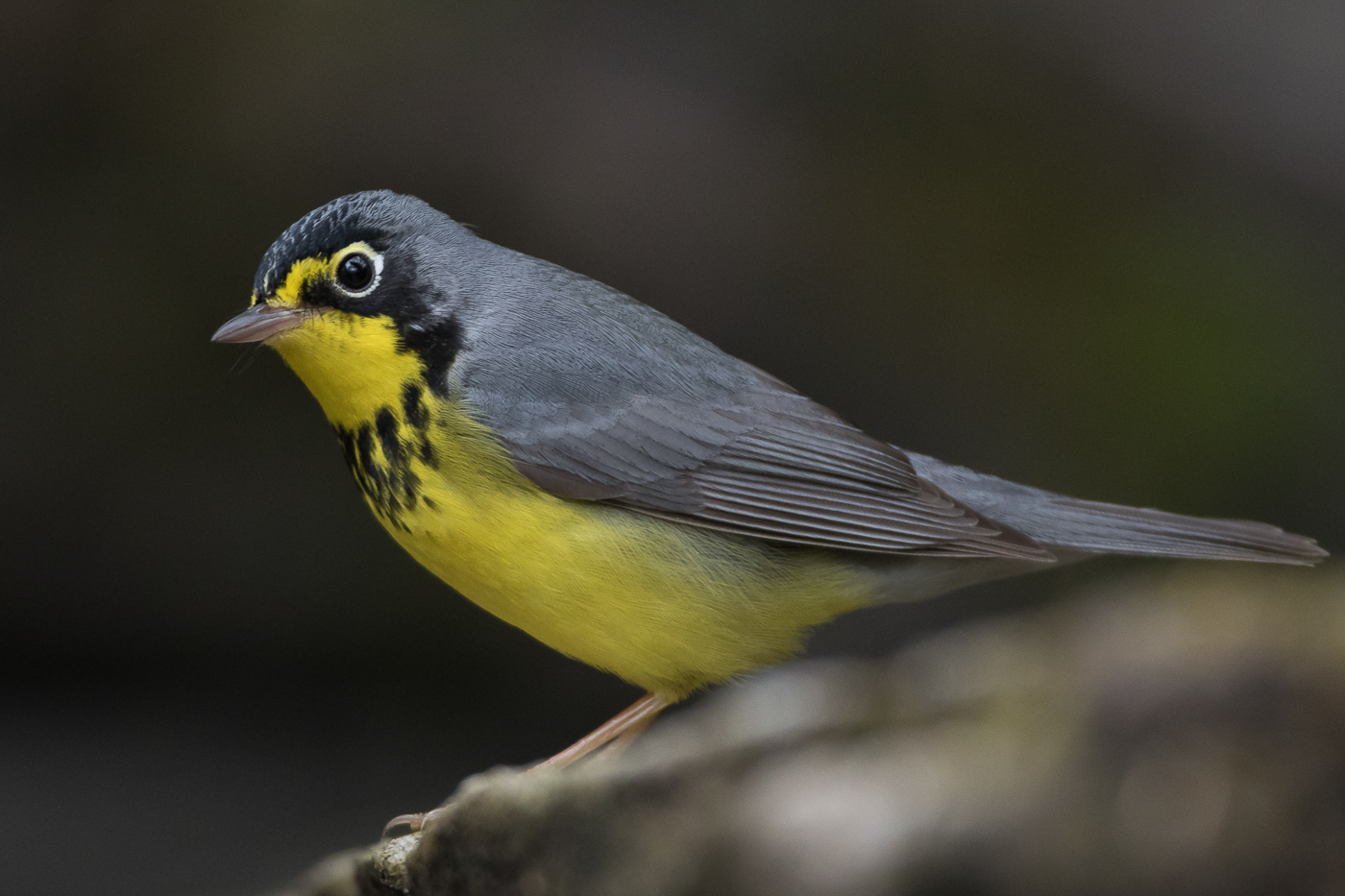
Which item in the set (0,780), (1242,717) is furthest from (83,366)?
(1242,717)

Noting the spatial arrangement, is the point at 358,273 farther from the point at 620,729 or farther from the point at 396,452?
the point at 620,729

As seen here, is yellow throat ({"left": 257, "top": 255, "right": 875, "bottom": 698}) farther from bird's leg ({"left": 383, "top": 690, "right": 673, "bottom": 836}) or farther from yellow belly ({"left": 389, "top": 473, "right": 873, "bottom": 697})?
bird's leg ({"left": 383, "top": 690, "right": 673, "bottom": 836})

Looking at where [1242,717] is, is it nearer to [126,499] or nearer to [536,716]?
[536,716]

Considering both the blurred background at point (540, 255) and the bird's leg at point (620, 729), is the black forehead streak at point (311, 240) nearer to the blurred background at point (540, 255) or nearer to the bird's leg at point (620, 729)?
the bird's leg at point (620, 729)

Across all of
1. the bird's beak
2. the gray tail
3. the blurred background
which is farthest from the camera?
the blurred background

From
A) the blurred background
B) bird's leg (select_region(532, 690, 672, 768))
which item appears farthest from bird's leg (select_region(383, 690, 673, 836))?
the blurred background

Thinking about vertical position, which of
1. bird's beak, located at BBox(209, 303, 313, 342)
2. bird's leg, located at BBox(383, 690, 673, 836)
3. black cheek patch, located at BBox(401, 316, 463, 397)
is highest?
black cheek patch, located at BBox(401, 316, 463, 397)
